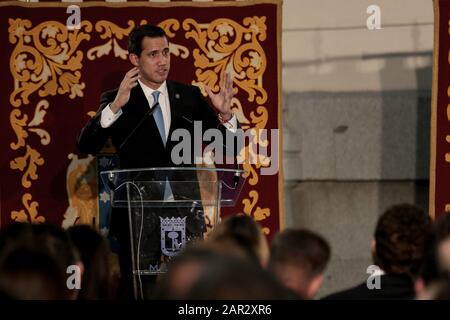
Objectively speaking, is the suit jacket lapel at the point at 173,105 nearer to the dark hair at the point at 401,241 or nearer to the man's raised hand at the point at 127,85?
the man's raised hand at the point at 127,85

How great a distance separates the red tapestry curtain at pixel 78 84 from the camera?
752cm

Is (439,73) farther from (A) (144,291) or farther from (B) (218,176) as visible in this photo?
(A) (144,291)

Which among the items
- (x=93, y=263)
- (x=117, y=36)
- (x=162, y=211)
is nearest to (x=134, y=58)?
(x=117, y=36)

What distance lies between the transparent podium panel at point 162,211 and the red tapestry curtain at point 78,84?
5.31 ft

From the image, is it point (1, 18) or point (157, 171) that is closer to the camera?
point (157, 171)

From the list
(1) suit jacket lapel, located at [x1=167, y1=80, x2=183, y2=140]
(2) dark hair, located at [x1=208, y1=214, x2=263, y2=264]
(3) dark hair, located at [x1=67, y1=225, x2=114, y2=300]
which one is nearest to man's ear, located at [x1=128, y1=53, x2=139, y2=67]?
(1) suit jacket lapel, located at [x1=167, y1=80, x2=183, y2=140]

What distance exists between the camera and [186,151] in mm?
6859

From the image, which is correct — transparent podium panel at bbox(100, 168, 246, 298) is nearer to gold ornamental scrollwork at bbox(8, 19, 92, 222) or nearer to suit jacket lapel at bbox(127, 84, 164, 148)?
suit jacket lapel at bbox(127, 84, 164, 148)

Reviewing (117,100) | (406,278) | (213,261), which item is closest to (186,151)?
(117,100)

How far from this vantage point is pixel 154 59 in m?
6.71

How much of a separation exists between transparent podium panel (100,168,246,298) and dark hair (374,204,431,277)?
1.59 meters

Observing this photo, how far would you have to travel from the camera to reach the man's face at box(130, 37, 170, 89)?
6695 mm

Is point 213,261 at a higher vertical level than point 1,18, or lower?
lower
